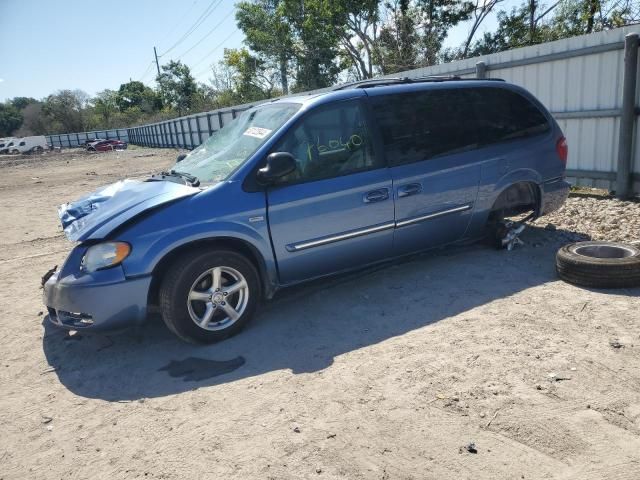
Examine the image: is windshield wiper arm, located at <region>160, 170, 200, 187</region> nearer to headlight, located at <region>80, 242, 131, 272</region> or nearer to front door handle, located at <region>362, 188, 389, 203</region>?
headlight, located at <region>80, 242, 131, 272</region>

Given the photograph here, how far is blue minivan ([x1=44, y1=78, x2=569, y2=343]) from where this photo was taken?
3717 mm

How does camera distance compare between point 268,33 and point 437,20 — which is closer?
point 437,20

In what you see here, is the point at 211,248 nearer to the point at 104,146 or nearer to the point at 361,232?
the point at 361,232

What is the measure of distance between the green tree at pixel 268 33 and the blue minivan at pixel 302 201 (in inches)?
1372

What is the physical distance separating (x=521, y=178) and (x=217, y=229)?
330 centimetres

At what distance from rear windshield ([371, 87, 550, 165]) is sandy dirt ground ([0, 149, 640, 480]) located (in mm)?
1287

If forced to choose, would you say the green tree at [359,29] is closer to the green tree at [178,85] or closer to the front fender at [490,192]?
the front fender at [490,192]

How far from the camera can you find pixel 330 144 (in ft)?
14.2

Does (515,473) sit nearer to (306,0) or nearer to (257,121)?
(257,121)

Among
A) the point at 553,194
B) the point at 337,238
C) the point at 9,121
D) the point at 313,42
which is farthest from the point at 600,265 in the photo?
the point at 9,121

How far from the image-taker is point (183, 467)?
2.59 m

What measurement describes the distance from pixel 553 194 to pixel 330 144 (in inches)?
110

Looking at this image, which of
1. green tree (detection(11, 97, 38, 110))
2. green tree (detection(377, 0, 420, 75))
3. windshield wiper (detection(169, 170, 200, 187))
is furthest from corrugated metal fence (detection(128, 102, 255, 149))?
green tree (detection(11, 97, 38, 110))

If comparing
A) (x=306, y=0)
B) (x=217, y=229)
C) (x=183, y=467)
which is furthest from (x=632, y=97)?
(x=306, y=0)
